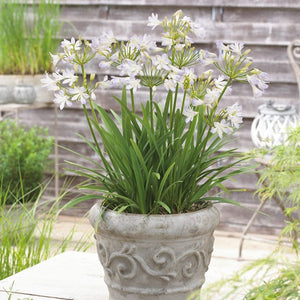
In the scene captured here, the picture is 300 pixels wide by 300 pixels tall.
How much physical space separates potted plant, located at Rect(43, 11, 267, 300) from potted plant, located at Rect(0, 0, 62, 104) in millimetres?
2751

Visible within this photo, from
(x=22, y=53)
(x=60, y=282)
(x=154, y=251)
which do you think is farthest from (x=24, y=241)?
(x=22, y=53)

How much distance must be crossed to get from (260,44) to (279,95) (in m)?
0.33

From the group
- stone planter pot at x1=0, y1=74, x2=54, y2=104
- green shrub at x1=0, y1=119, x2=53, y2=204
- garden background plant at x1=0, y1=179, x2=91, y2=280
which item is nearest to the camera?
garden background plant at x1=0, y1=179, x2=91, y2=280

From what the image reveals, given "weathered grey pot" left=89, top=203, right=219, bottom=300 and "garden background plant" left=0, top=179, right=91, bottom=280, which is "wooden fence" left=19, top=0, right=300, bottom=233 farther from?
"weathered grey pot" left=89, top=203, right=219, bottom=300

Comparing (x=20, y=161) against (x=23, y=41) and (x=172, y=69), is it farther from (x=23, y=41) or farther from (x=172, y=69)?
(x=172, y=69)

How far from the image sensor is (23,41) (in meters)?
3.98

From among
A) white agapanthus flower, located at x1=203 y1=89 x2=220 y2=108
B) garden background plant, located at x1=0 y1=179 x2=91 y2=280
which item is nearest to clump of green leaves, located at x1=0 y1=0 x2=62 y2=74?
garden background plant, located at x1=0 y1=179 x2=91 y2=280

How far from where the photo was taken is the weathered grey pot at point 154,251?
117 cm

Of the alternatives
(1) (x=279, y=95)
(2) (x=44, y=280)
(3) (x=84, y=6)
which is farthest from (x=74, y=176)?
(2) (x=44, y=280)

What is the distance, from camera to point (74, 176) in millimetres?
4379

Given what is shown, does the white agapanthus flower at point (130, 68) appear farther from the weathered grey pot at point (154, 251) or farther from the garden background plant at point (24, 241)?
the garden background plant at point (24, 241)

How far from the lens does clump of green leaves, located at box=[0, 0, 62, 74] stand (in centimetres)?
395

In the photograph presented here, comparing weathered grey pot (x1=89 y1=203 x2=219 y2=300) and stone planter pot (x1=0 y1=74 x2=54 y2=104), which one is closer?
weathered grey pot (x1=89 y1=203 x2=219 y2=300)

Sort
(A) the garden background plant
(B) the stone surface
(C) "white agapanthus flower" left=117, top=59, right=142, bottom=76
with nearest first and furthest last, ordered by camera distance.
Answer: (C) "white agapanthus flower" left=117, top=59, right=142, bottom=76, (B) the stone surface, (A) the garden background plant
